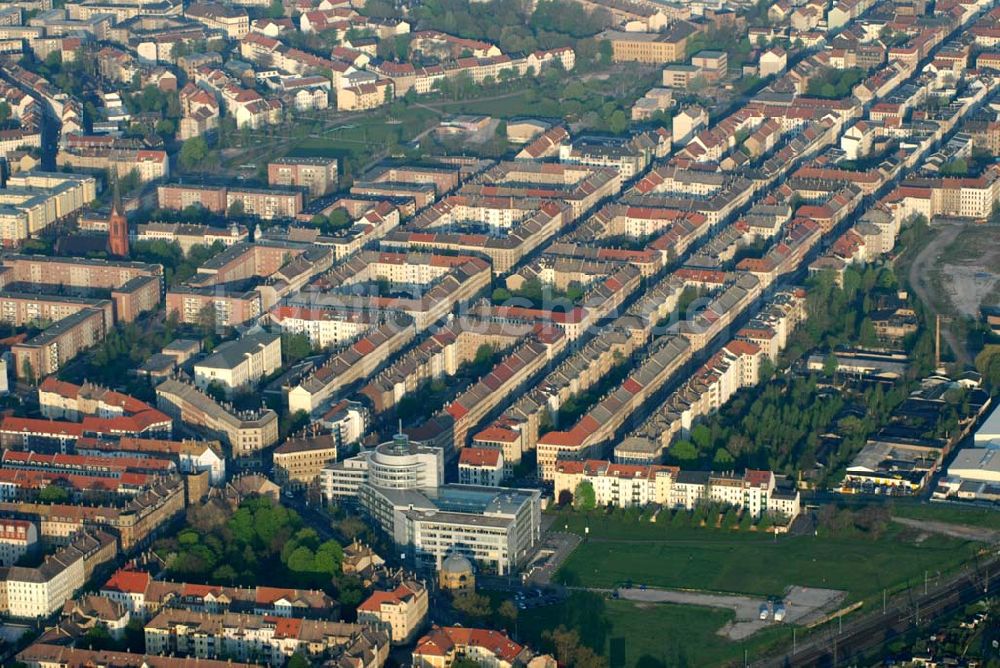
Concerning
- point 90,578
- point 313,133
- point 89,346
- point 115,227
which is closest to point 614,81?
point 313,133

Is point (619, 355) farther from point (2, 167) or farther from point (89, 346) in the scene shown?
point (2, 167)

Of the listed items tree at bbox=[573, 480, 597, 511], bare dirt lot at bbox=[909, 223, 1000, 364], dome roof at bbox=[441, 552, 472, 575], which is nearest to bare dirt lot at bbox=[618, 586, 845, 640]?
dome roof at bbox=[441, 552, 472, 575]

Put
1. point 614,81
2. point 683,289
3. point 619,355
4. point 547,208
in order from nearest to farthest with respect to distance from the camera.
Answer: point 619,355
point 683,289
point 547,208
point 614,81

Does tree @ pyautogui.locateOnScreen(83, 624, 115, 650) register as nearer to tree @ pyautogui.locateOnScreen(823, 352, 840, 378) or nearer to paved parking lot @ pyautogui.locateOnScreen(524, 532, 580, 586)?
paved parking lot @ pyautogui.locateOnScreen(524, 532, 580, 586)

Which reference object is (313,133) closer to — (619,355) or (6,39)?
(6,39)

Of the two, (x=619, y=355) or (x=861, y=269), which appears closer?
(x=619, y=355)

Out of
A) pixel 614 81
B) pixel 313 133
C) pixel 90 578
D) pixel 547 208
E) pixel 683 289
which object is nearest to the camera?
pixel 90 578

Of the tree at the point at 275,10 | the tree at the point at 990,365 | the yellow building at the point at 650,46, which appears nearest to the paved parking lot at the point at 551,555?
the tree at the point at 990,365
